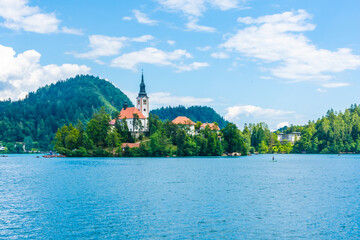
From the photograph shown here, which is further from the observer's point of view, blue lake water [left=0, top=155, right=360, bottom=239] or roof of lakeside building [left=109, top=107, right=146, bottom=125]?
roof of lakeside building [left=109, top=107, right=146, bottom=125]

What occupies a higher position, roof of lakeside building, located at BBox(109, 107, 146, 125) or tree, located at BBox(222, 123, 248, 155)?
roof of lakeside building, located at BBox(109, 107, 146, 125)

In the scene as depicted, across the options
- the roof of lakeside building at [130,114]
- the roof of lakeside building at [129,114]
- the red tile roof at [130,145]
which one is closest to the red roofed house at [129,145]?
the red tile roof at [130,145]

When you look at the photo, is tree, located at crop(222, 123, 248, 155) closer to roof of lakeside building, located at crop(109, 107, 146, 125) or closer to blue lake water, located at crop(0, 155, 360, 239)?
roof of lakeside building, located at crop(109, 107, 146, 125)

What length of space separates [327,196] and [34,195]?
135 feet

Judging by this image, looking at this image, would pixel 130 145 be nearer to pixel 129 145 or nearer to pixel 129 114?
pixel 129 145

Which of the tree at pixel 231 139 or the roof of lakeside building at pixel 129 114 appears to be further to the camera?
the roof of lakeside building at pixel 129 114

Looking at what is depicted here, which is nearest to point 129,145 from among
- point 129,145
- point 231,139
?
point 129,145

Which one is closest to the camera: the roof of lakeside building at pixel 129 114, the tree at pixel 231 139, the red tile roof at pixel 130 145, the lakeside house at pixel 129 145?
the lakeside house at pixel 129 145

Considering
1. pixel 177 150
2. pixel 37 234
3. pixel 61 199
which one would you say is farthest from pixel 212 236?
pixel 177 150

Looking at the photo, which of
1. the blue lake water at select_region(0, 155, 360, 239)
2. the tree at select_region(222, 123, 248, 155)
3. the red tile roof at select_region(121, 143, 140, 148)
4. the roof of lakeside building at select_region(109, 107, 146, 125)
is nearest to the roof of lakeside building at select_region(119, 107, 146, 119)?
the roof of lakeside building at select_region(109, 107, 146, 125)

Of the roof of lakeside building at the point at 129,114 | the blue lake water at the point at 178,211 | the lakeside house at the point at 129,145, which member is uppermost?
the roof of lakeside building at the point at 129,114

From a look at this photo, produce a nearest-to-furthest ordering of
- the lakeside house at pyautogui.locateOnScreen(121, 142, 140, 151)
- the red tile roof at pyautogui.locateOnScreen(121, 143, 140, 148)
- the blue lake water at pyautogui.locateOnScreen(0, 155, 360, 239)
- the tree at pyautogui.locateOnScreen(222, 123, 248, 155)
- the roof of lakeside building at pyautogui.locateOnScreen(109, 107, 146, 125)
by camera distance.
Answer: the blue lake water at pyautogui.locateOnScreen(0, 155, 360, 239), the lakeside house at pyautogui.locateOnScreen(121, 142, 140, 151), the red tile roof at pyautogui.locateOnScreen(121, 143, 140, 148), the tree at pyautogui.locateOnScreen(222, 123, 248, 155), the roof of lakeside building at pyautogui.locateOnScreen(109, 107, 146, 125)

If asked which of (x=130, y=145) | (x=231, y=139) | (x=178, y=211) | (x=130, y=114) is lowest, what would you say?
(x=178, y=211)

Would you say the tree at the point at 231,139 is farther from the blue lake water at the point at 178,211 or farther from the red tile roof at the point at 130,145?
the blue lake water at the point at 178,211
